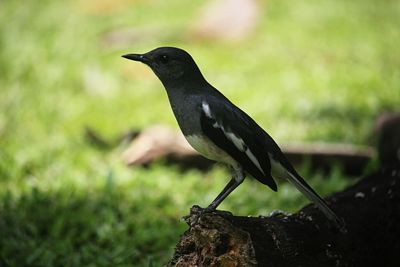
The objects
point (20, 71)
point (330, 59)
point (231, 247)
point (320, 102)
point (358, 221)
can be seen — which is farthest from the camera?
point (330, 59)

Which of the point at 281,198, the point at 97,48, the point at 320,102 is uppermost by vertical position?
the point at 97,48

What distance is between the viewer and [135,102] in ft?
29.0

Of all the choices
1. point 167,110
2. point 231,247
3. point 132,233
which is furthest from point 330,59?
point 231,247

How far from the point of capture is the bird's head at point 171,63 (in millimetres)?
3680

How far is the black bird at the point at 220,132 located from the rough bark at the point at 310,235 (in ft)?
0.48

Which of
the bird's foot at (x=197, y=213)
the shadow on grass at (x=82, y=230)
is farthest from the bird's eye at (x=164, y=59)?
the shadow on grass at (x=82, y=230)

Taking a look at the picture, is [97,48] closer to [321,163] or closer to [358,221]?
[321,163]

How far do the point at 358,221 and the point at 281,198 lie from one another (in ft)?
6.67

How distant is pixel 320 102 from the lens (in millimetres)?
8305

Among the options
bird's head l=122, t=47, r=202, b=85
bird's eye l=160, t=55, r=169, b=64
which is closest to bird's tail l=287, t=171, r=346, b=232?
bird's head l=122, t=47, r=202, b=85

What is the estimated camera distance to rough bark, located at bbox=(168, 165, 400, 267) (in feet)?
9.60

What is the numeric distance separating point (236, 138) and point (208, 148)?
160mm

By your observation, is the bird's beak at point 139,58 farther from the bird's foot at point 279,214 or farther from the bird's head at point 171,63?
the bird's foot at point 279,214

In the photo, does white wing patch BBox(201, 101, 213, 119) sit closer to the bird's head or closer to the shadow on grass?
the bird's head
